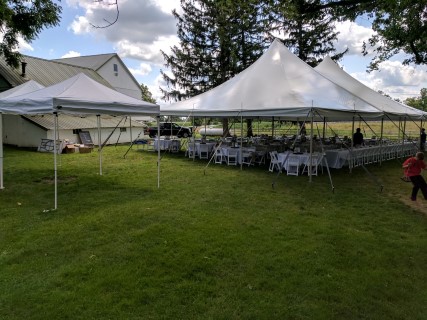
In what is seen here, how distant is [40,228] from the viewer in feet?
18.9

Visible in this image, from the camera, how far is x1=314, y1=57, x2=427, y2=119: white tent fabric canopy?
14.7 m

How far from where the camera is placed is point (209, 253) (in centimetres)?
482

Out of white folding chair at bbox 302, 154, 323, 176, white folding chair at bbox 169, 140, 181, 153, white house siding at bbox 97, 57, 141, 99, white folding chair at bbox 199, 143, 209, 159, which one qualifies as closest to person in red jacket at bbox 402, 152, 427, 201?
white folding chair at bbox 302, 154, 323, 176

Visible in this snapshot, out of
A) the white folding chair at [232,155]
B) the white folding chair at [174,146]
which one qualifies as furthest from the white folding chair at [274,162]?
the white folding chair at [174,146]

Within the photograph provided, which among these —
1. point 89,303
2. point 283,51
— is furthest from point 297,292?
Result: point 283,51

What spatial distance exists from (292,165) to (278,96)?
241 cm

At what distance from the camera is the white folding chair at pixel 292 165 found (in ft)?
37.1

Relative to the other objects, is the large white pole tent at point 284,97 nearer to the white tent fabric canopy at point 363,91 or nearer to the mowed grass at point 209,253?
the white tent fabric canopy at point 363,91

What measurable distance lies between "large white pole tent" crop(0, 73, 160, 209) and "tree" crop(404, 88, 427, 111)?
71172mm

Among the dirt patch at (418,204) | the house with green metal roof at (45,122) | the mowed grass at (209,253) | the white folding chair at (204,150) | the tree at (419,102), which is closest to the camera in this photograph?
the mowed grass at (209,253)

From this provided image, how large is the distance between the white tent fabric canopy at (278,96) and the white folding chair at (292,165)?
1342 mm

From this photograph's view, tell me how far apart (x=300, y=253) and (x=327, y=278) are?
0.73 metres

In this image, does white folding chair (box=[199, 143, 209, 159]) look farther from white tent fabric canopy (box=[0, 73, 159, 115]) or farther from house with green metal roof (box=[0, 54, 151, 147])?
white tent fabric canopy (box=[0, 73, 159, 115])

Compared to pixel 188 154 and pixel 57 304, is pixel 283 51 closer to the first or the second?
pixel 188 154
